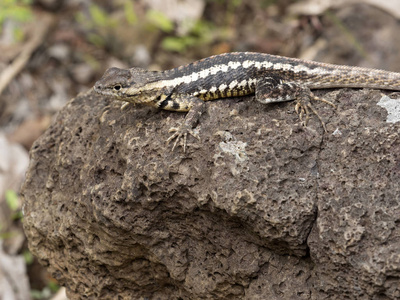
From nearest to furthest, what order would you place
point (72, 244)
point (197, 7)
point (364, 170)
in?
1. point (364, 170)
2. point (72, 244)
3. point (197, 7)

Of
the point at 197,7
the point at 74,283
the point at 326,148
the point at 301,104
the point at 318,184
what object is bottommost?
the point at 74,283

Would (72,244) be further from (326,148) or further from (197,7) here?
(197,7)

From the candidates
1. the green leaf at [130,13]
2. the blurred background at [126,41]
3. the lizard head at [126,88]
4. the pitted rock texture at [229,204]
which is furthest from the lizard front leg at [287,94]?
the green leaf at [130,13]

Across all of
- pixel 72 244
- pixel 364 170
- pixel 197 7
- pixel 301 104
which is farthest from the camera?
pixel 197 7

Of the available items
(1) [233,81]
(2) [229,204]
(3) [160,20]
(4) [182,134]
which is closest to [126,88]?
(4) [182,134]

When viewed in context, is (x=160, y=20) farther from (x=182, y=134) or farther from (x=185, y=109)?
(x=182, y=134)

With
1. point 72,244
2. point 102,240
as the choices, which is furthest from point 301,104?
point 72,244
